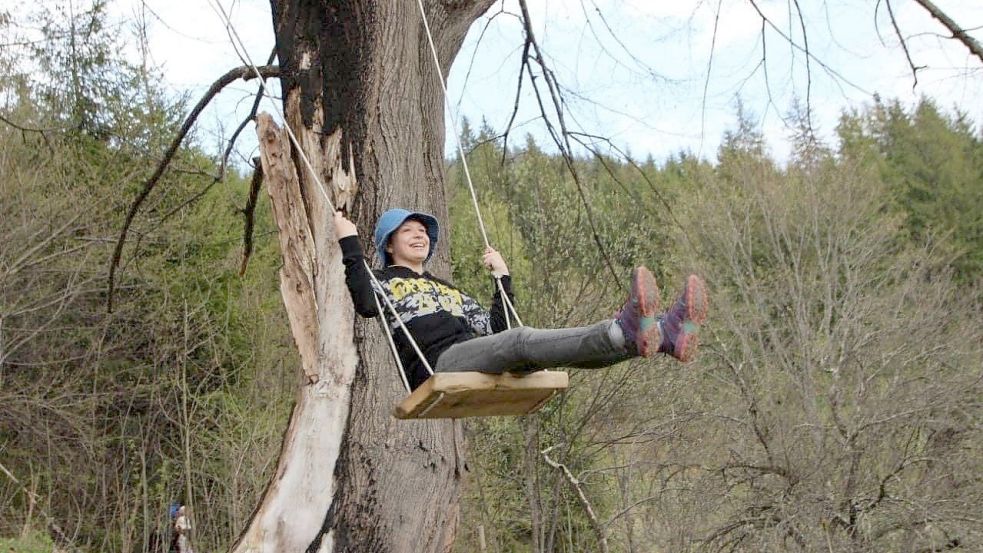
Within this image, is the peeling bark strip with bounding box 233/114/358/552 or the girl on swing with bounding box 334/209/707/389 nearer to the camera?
the girl on swing with bounding box 334/209/707/389

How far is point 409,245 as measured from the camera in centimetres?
397

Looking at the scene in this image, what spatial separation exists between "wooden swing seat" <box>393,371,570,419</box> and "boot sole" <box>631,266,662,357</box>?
1.57 ft

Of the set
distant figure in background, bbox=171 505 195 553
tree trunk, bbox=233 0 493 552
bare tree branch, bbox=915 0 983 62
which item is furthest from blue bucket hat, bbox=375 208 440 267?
distant figure in background, bbox=171 505 195 553

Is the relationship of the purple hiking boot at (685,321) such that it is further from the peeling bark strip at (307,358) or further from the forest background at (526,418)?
the forest background at (526,418)

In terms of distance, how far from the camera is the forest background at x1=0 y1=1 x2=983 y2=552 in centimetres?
1108

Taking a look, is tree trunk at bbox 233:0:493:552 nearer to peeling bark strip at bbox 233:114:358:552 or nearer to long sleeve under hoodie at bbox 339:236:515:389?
peeling bark strip at bbox 233:114:358:552

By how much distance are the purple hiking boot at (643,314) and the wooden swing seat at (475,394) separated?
1.51 ft

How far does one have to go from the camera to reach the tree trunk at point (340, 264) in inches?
153

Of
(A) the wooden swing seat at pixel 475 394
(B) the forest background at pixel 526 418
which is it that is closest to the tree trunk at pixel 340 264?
(A) the wooden swing seat at pixel 475 394

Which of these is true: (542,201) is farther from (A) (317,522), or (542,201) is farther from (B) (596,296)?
(A) (317,522)

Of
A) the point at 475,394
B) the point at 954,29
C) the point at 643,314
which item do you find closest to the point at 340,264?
the point at 475,394

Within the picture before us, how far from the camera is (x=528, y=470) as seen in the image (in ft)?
40.0

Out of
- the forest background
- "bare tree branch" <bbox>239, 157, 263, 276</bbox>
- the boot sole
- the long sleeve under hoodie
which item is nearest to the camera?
the boot sole

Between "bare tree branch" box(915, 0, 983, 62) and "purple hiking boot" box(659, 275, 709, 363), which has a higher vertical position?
"bare tree branch" box(915, 0, 983, 62)
